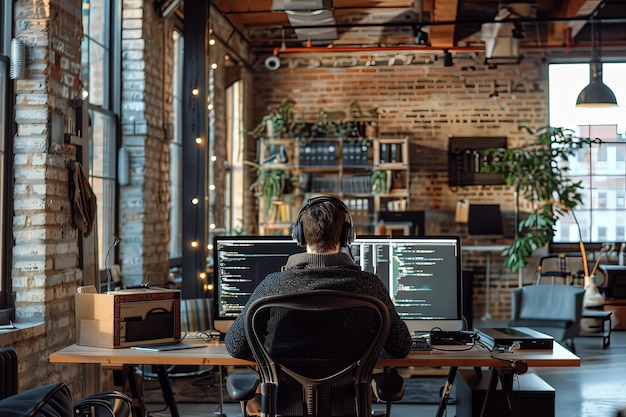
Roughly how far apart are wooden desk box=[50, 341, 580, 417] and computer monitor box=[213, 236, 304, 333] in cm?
29

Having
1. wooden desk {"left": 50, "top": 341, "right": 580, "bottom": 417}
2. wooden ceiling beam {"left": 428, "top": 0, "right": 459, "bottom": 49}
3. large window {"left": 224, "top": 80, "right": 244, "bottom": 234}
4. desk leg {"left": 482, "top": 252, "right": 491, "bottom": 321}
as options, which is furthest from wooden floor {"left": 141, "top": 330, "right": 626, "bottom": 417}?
large window {"left": 224, "top": 80, "right": 244, "bottom": 234}

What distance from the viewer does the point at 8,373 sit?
396 centimetres

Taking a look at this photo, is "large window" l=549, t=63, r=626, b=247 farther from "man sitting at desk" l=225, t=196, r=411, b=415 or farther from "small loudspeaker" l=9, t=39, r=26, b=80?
"man sitting at desk" l=225, t=196, r=411, b=415

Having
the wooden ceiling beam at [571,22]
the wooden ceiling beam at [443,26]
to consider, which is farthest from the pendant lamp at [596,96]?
the wooden ceiling beam at [443,26]

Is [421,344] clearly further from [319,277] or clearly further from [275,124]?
[275,124]

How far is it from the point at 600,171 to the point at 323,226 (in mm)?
9956

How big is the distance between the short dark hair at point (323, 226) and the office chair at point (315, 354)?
→ 404mm

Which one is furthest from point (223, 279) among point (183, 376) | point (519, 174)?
point (519, 174)

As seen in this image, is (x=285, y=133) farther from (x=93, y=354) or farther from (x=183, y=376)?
(x=93, y=354)

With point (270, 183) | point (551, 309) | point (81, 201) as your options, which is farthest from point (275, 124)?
point (81, 201)

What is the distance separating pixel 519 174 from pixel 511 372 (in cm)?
754

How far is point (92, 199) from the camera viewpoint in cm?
578

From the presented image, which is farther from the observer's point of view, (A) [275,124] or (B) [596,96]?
(A) [275,124]

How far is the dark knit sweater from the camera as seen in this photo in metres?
3.12
